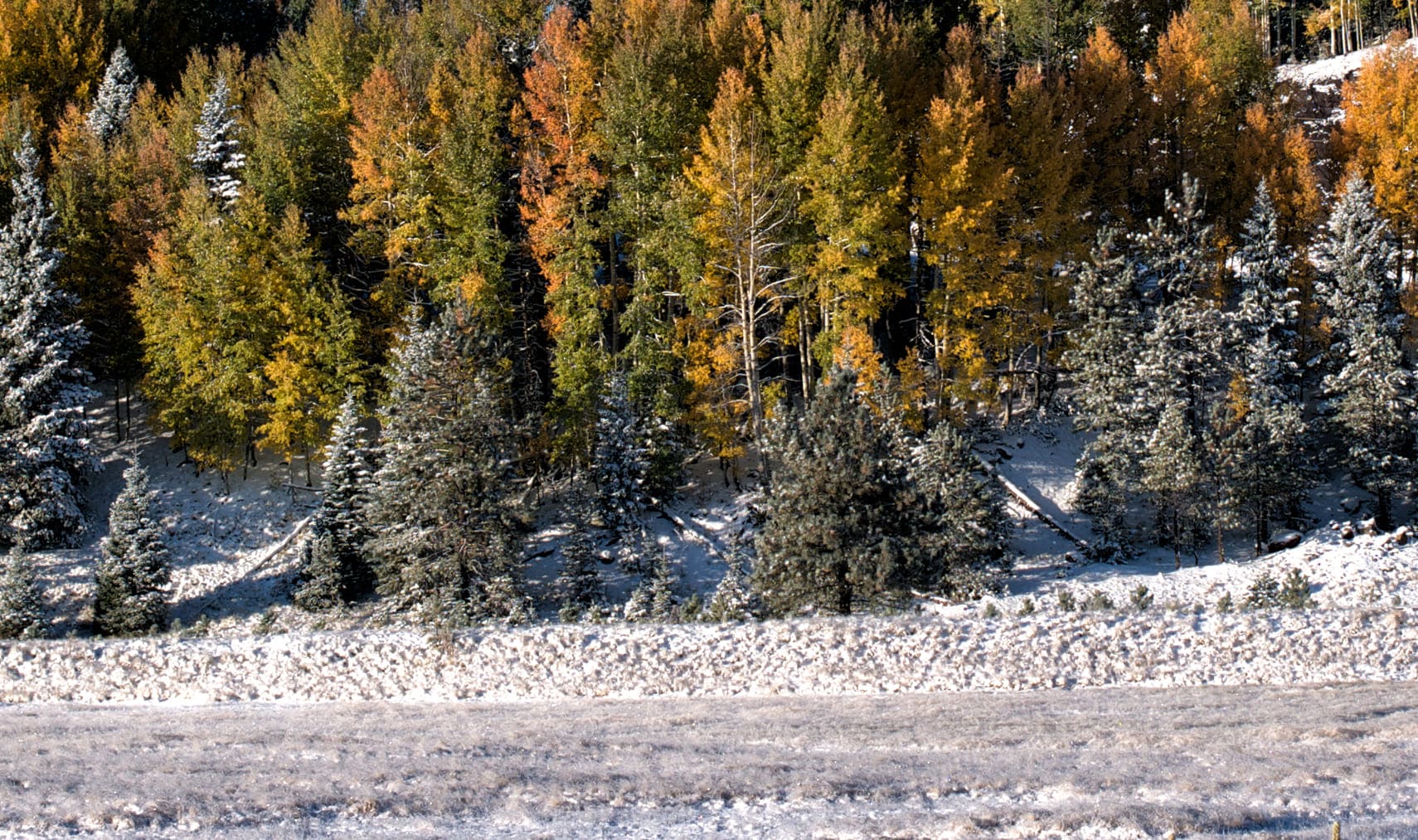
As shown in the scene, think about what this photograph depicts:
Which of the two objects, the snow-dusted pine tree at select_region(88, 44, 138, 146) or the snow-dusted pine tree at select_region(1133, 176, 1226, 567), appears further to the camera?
the snow-dusted pine tree at select_region(88, 44, 138, 146)

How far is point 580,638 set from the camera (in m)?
21.1

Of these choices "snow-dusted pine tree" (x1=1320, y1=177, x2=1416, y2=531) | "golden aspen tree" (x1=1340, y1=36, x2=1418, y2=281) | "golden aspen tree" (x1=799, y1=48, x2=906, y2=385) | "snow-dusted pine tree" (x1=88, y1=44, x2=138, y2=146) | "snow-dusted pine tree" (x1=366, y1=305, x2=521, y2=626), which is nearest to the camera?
"snow-dusted pine tree" (x1=366, y1=305, x2=521, y2=626)

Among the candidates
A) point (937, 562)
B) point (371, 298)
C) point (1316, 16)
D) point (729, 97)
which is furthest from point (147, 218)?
point (1316, 16)

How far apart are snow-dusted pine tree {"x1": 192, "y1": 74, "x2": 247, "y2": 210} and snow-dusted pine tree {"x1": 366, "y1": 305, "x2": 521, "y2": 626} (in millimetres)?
16557

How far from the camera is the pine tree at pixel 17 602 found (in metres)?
27.6

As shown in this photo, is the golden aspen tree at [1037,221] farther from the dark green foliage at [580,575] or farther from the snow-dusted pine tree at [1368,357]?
the dark green foliage at [580,575]

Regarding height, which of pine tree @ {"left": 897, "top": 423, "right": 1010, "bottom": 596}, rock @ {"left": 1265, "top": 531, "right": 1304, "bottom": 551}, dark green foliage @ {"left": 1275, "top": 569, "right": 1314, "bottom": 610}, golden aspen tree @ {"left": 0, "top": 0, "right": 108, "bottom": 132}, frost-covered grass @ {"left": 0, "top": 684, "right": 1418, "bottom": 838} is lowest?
frost-covered grass @ {"left": 0, "top": 684, "right": 1418, "bottom": 838}

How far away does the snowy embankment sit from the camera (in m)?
19.2

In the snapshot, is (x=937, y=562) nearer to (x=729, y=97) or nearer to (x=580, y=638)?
(x=580, y=638)

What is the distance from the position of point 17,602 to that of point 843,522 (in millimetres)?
20365

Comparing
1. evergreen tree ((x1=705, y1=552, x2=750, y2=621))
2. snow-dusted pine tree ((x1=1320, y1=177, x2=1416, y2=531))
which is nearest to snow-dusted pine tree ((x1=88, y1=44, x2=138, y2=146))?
evergreen tree ((x1=705, y1=552, x2=750, y2=621))

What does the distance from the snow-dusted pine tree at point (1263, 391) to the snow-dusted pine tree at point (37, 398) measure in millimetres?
32965

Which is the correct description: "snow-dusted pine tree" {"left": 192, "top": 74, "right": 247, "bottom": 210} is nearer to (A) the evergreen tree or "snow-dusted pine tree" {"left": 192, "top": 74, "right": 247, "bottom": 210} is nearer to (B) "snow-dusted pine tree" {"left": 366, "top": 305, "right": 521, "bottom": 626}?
(B) "snow-dusted pine tree" {"left": 366, "top": 305, "right": 521, "bottom": 626}

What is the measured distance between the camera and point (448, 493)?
26266mm
